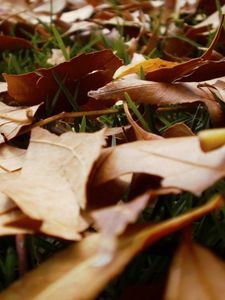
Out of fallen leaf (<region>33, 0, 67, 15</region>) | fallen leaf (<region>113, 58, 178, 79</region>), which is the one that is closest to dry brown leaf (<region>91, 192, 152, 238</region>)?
fallen leaf (<region>113, 58, 178, 79</region>)

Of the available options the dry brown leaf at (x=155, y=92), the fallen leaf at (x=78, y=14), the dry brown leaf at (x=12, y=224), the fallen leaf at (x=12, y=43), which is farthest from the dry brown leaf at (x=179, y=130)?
the fallen leaf at (x=78, y=14)

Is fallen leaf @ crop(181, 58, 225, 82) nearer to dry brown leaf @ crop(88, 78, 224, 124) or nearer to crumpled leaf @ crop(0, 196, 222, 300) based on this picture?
dry brown leaf @ crop(88, 78, 224, 124)

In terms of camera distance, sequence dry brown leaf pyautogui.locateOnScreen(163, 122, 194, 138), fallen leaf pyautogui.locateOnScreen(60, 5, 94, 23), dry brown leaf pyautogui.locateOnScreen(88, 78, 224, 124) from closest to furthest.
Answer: dry brown leaf pyautogui.locateOnScreen(163, 122, 194, 138) < dry brown leaf pyautogui.locateOnScreen(88, 78, 224, 124) < fallen leaf pyautogui.locateOnScreen(60, 5, 94, 23)

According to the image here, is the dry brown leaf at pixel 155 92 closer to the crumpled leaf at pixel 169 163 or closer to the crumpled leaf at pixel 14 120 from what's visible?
the crumpled leaf at pixel 14 120

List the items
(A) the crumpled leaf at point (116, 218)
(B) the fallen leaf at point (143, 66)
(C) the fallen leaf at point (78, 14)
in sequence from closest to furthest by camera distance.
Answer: (A) the crumpled leaf at point (116, 218) → (B) the fallen leaf at point (143, 66) → (C) the fallen leaf at point (78, 14)

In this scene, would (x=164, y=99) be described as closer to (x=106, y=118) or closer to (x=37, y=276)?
(x=106, y=118)

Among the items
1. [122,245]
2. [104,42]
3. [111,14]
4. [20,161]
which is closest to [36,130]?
[20,161]
